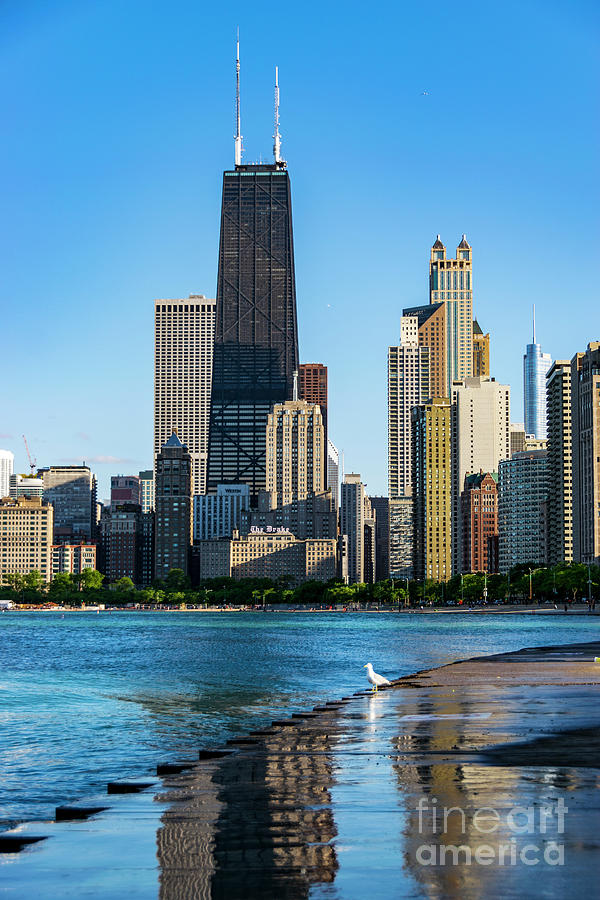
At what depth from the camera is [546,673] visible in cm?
5059

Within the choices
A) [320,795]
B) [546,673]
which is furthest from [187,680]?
[320,795]

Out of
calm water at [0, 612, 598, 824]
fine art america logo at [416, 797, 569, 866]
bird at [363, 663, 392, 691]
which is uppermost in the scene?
fine art america logo at [416, 797, 569, 866]

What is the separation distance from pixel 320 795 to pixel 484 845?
5214 mm

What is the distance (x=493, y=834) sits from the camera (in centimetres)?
1442

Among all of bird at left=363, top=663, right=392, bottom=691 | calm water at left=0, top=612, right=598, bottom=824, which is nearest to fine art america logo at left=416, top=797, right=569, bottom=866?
calm water at left=0, top=612, right=598, bottom=824

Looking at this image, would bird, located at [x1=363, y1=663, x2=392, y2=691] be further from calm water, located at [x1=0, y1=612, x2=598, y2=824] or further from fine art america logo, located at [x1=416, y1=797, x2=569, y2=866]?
fine art america logo, located at [x1=416, y1=797, x2=569, y2=866]

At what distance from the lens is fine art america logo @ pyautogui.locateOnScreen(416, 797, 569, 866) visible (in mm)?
12969

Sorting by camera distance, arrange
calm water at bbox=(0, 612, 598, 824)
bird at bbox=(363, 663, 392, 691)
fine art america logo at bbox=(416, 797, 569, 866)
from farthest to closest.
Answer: bird at bbox=(363, 663, 392, 691)
calm water at bbox=(0, 612, 598, 824)
fine art america logo at bbox=(416, 797, 569, 866)

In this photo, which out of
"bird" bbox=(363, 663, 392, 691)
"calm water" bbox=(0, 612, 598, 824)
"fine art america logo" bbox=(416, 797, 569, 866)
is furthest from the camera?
"bird" bbox=(363, 663, 392, 691)

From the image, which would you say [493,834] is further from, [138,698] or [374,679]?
[138,698]

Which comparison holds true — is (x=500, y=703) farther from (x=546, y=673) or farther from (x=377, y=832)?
(x=377, y=832)

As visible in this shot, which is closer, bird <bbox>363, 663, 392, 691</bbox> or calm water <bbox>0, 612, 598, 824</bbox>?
calm water <bbox>0, 612, 598, 824</bbox>

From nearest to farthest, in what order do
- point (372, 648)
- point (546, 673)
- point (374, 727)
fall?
point (374, 727) → point (546, 673) → point (372, 648)

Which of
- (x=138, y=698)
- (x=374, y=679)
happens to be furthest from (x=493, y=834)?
(x=138, y=698)
